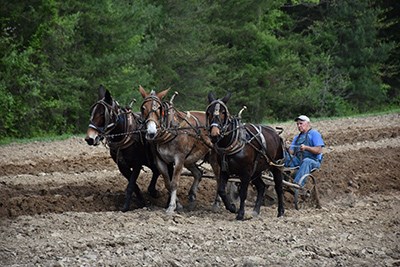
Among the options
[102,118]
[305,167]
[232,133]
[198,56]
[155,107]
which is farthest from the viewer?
[198,56]

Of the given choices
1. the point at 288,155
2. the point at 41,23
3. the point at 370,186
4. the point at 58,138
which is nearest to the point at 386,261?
the point at 288,155

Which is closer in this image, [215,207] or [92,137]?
[92,137]

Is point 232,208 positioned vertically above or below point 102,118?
below

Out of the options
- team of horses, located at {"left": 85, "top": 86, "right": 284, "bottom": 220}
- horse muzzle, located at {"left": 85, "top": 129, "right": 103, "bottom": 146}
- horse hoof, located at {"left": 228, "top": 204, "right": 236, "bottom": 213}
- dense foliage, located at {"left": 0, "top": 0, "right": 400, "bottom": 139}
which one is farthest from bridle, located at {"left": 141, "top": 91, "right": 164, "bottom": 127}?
dense foliage, located at {"left": 0, "top": 0, "right": 400, "bottom": 139}

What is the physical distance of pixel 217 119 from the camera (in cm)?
1177

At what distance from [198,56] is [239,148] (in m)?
23.5

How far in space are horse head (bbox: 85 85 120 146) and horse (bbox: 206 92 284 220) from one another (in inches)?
60.1

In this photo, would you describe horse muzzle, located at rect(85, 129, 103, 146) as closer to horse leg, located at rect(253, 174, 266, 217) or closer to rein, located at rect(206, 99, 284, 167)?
rein, located at rect(206, 99, 284, 167)

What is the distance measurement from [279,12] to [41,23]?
18.8 meters

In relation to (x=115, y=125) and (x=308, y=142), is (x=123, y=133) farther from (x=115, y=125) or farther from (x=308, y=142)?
(x=308, y=142)

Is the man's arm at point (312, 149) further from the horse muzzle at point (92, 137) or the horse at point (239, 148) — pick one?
the horse muzzle at point (92, 137)

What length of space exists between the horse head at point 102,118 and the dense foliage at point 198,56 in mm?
14037

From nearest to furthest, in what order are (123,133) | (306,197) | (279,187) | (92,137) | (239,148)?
(239,148) < (92,137) < (123,133) < (279,187) < (306,197)

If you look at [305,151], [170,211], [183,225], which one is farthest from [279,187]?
[183,225]
